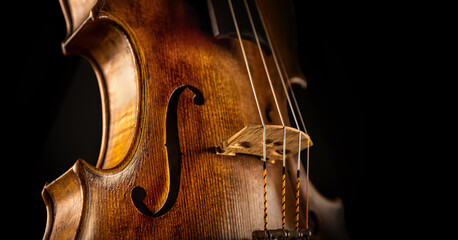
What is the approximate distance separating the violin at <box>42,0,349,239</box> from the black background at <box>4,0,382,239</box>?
35 cm

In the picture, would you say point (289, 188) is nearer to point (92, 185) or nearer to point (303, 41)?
point (92, 185)

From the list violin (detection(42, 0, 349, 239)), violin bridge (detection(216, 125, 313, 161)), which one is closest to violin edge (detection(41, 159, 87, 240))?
violin (detection(42, 0, 349, 239))

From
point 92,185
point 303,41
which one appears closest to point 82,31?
point 92,185

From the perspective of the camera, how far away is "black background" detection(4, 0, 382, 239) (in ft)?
3.77

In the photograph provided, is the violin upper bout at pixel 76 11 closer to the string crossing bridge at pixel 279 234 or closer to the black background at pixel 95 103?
the black background at pixel 95 103

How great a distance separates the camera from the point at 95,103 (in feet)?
Answer: 4.22

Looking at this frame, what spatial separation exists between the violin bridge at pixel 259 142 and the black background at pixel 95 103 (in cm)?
45

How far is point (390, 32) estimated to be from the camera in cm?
132

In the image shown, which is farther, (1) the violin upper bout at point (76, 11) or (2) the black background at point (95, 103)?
(2) the black background at point (95, 103)

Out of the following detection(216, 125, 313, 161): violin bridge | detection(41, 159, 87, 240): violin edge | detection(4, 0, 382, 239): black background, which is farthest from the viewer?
detection(4, 0, 382, 239): black background

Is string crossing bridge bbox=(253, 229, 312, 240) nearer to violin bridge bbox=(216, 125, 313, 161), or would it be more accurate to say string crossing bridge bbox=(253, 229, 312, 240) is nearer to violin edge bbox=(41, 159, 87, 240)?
violin bridge bbox=(216, 125, 313, 161)

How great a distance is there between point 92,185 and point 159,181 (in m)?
0.11

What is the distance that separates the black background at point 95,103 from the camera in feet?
3.77

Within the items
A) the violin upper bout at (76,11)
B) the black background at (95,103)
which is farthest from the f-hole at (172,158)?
the black background at (95,103)
